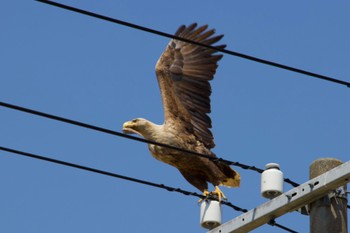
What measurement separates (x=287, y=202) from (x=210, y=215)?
2.68 ft

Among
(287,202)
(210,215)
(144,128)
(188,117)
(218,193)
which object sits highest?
(188,117)

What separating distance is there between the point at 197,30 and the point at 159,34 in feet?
22.9

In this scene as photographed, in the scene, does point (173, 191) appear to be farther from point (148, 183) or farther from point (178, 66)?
point (178, 66)

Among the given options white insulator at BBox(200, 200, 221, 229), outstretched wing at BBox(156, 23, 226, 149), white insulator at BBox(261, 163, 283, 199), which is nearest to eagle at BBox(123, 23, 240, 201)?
outstretched wing at BBox(156, 23, 226, 149)

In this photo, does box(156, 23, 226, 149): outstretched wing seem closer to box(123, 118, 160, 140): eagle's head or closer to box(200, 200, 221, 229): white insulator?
box(123, 118, 160, 140): eagle's head

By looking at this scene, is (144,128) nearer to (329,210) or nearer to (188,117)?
(188,117)

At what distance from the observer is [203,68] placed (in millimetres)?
16219

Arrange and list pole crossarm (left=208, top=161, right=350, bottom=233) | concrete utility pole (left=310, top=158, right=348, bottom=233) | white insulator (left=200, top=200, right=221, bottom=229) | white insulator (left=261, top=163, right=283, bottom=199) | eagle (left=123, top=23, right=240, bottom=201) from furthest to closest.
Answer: eagle (left=123, top=23, right=240, bottom=201) → white insulator (left=200, top=200, right=221, bottom=229) → white insulator (left=261, top=163, right=283, bottom=199) → concrete utility pole (left=310, top=158, right=348, bottom=233) → pole crossarm (left=208, top=161, right=350, bottom=233)

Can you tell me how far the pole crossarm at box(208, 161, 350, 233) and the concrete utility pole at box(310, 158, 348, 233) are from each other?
0.28 feet

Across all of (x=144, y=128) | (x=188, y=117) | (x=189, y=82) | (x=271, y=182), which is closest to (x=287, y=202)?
(x=271, y=182)

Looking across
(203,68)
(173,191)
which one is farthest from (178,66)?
(173,191)

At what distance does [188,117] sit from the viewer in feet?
50.1

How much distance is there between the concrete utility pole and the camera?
9414 mm

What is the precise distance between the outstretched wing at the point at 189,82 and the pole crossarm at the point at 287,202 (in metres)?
5.49
